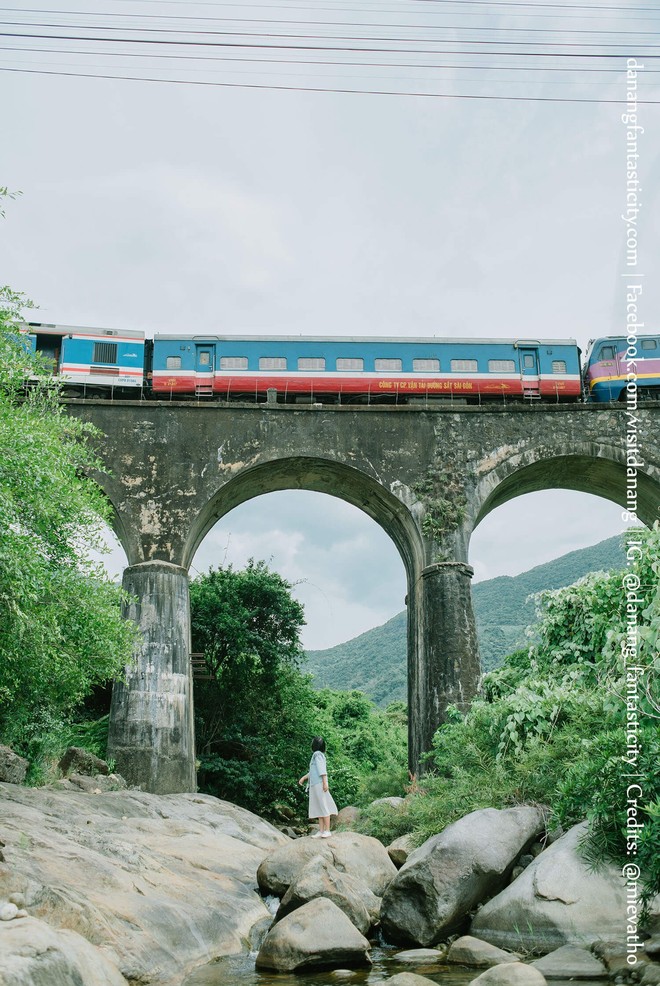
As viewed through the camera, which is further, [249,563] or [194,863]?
[249,563]

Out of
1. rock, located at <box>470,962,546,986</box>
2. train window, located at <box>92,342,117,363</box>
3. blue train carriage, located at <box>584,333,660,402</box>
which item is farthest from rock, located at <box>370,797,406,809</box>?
train window, located at <box>92,342,117,363</box>

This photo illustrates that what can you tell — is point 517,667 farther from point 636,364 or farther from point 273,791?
point 636,364

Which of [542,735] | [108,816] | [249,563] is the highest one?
[249,563]

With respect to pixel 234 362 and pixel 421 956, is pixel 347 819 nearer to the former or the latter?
pixel 421 956

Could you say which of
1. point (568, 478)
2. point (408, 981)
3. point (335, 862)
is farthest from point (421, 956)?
point (568, 478)

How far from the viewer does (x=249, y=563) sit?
23.8 metres

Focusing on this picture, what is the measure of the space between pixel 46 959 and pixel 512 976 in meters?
2.82

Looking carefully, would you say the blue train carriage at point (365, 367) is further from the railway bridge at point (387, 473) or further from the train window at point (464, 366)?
the railway bridge at point (387, 473)

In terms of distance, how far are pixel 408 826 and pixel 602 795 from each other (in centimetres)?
621

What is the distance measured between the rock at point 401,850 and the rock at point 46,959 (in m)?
5.48

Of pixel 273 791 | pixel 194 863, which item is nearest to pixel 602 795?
pixel 194 863

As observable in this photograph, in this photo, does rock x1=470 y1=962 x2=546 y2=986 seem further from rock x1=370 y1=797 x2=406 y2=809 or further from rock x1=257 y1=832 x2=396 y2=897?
rock x1=370 y1=797 x2=406 y2=809

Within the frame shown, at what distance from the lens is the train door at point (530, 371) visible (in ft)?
75.1

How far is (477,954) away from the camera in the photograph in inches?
255
